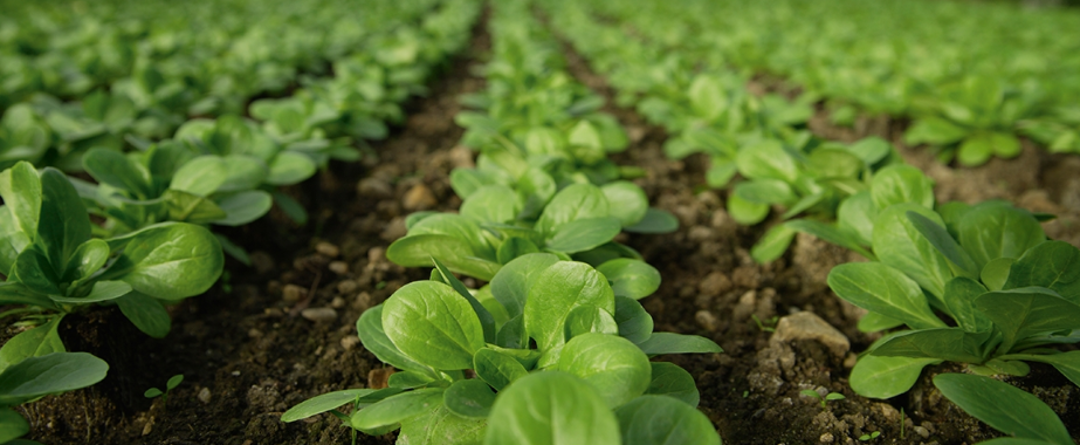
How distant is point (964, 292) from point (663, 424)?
31.8 inches

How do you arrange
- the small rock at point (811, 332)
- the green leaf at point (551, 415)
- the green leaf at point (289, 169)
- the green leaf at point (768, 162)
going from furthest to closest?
the green leaf at point (768, 162) → the green leaf at point (289, 169) → the small rock at point (811, 332) → the green leaf at point (551, 415)

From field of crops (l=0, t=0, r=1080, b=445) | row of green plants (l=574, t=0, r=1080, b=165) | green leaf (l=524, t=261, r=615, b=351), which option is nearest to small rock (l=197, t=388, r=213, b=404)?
field of crops (l=0, t=0, r=1080, b=445)

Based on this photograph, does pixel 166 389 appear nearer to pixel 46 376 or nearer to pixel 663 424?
pixel 46 376

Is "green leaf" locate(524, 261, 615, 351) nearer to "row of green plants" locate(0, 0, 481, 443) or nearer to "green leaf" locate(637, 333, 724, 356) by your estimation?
"green leaf" locate(637, 333, 724, 356)

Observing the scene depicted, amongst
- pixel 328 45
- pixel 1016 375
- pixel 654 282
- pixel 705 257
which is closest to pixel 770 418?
pixel 654 282

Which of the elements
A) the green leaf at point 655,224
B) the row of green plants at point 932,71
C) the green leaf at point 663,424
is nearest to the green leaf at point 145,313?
the green leaf at point 663,424

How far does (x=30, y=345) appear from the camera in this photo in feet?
4.41

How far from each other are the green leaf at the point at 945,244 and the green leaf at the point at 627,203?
2.26 feet

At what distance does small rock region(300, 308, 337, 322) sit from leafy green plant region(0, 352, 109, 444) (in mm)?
716

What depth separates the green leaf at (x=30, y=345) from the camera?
133 centimetres

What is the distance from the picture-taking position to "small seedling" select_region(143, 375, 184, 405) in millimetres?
1473

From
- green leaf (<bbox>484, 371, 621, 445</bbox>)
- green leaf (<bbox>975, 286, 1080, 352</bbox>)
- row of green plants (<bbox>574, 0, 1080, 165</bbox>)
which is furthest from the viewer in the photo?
row of green plants (<bbox>574, 0, 1080, 165</bbox>)

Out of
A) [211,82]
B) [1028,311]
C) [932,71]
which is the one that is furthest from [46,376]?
[932,71]

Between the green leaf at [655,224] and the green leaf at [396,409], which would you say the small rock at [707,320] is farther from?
the green leaf at [396,409]
